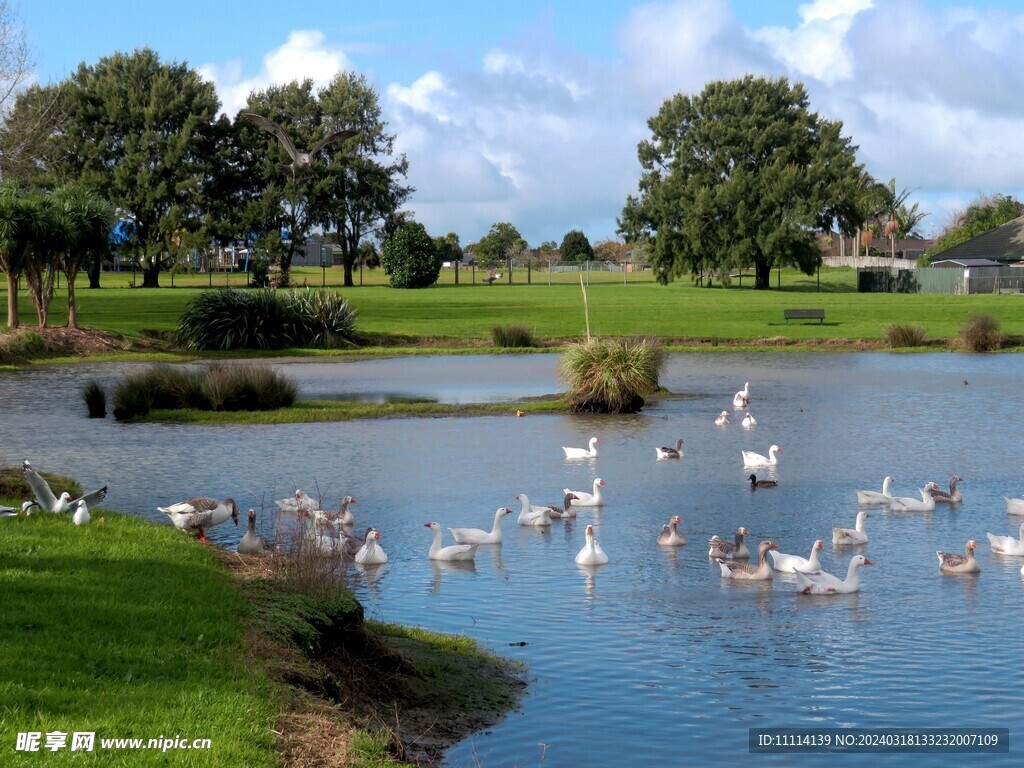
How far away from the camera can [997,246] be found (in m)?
97.4

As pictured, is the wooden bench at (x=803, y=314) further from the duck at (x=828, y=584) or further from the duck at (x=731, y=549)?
the duck at (x=828, y=584)

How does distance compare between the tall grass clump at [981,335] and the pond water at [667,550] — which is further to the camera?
the tall grass clump at [981,335]

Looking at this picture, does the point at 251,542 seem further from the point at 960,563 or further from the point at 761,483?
the point at 761,483

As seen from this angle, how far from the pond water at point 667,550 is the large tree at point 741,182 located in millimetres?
56495

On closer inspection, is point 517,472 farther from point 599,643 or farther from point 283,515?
point 599,643

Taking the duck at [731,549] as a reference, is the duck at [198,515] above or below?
above

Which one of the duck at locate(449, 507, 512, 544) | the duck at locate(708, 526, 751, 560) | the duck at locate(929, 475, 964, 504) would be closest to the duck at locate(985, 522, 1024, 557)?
the duck at locate(929, 475, 964, 504)

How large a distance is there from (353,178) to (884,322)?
173 ft

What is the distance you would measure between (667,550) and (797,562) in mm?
1737

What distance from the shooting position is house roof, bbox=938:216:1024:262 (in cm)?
9500

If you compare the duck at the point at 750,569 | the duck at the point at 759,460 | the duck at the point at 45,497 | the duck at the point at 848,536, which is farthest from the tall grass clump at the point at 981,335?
the duck at the point at 45,497

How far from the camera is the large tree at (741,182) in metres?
88.6

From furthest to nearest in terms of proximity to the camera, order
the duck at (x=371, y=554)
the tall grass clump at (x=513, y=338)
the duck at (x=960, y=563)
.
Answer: the tall grass clump at (x=513, y=338) < the duck at (x=371, y=554) < the duck at (x=960, y=563)

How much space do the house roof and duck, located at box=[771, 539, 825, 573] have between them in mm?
87061
